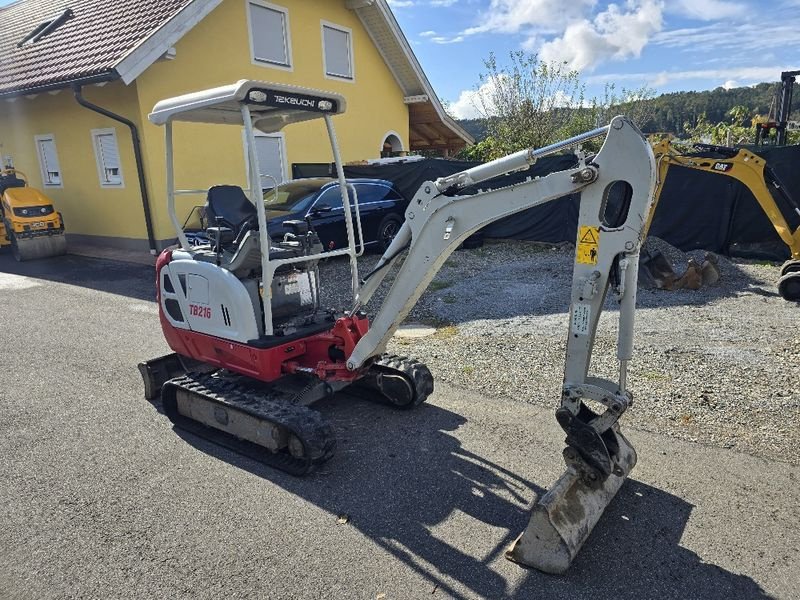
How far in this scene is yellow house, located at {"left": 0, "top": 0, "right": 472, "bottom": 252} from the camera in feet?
39.1

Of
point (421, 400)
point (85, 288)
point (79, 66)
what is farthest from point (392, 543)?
point (79, 66)

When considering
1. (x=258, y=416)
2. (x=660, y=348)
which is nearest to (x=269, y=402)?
(x=258, y=416)

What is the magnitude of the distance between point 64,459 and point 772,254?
12.0 meters

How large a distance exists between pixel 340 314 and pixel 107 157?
35.9 ft

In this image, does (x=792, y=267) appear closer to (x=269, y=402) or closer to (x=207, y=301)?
(x=269, y=402)

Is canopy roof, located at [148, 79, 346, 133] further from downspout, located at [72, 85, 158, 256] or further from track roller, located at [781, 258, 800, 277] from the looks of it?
downspout, located at [72, 85, 158, 256]

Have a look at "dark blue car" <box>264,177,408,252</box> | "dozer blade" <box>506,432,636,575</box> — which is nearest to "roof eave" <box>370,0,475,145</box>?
"dark blue car" <box>264,177,408,252</box>

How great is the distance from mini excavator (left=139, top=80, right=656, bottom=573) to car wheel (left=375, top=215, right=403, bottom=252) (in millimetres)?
7046

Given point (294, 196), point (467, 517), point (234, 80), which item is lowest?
point (467, 517)

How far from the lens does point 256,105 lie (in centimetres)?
424

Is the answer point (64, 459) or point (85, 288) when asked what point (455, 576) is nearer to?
point (64, 459)

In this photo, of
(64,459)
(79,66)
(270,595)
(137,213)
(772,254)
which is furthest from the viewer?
(137,213)

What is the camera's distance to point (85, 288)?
1011 centimetres

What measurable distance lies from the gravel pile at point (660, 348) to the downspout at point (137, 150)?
489 cm
